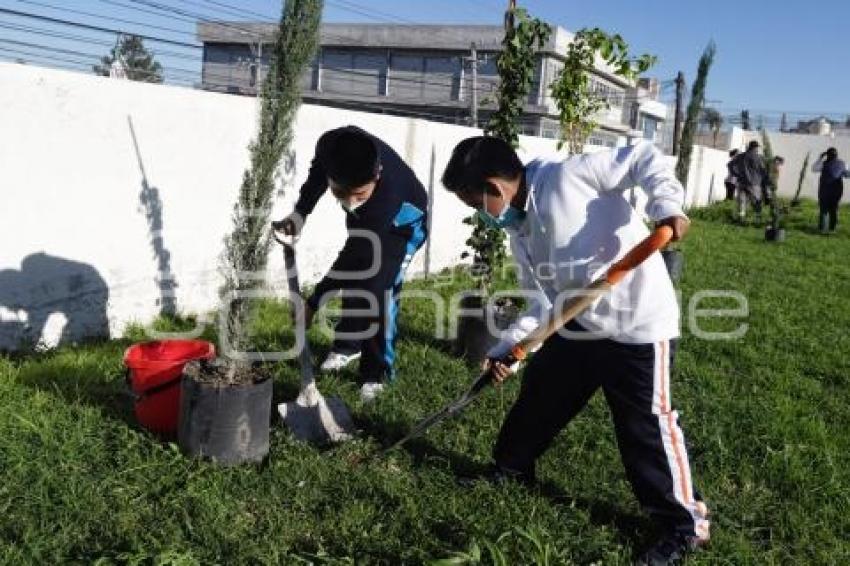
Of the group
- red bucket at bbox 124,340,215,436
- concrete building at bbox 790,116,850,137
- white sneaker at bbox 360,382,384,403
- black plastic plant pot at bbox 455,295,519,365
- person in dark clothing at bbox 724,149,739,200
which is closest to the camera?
red bucket at bbox 124,340,215,436

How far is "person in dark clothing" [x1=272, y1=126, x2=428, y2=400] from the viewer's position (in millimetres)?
4008

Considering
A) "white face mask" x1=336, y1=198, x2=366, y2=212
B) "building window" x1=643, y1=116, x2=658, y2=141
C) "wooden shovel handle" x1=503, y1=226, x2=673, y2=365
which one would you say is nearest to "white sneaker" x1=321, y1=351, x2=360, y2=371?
"white face mask" x1=336, y1=198, x2=366, y2=212

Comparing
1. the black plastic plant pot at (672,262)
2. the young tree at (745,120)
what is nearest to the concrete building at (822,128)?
the young tree at (745,120)

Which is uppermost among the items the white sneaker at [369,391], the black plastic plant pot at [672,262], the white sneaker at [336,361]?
the black plastic plant pot at [672,262]

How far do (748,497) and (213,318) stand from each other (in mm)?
3586

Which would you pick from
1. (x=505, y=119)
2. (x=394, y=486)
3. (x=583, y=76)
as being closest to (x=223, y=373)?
(x=394, y=486)

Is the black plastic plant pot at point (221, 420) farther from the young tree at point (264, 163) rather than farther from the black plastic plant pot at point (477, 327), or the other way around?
the black plastic plant pot at point (477, 327)

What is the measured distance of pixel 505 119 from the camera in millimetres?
5297

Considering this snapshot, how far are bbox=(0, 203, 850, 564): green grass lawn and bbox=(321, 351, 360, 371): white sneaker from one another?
0.36 feet

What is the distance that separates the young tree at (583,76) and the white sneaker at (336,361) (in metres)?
3.13

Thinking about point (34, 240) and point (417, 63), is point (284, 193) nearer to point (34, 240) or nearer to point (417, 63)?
point (34, 240)

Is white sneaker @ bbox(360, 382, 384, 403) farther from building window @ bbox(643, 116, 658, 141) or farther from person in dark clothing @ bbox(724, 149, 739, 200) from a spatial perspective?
building window @ bbox(643, 116, 658, 141)

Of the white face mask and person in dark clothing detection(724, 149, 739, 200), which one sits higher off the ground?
person in dark clothing detection(724, 149, 739, 200)

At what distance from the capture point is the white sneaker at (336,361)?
4559mm
